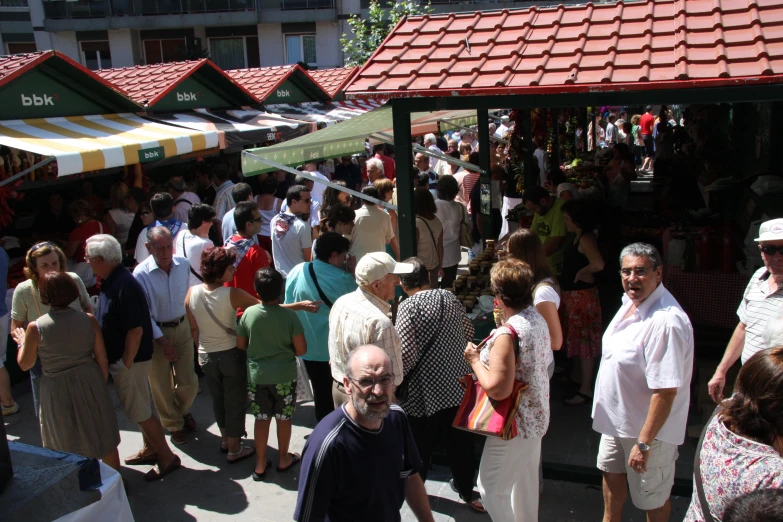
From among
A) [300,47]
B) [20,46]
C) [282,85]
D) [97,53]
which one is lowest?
[282,85]

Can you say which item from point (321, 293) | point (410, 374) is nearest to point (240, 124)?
point (321, 293)

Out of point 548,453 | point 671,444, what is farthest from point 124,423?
point 671,444

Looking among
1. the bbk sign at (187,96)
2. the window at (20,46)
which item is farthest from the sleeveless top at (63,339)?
the window at (20,46)

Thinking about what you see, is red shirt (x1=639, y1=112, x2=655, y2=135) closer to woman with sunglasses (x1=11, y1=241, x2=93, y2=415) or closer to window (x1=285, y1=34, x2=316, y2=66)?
window (x1=285, y1=34, x2=316, y2=66)

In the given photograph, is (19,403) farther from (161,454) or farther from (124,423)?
(161,454)

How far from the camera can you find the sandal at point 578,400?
18.1 feet

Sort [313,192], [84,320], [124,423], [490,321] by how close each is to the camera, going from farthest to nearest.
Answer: [313,192] → [124,423] → [490,321] → [84,320]

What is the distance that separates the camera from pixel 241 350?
16.1ft

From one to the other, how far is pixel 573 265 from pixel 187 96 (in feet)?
24.2

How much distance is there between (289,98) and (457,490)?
417 inches

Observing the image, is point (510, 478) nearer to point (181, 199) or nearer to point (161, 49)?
point (181, 199)

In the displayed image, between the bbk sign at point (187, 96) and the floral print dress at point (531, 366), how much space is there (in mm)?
8248

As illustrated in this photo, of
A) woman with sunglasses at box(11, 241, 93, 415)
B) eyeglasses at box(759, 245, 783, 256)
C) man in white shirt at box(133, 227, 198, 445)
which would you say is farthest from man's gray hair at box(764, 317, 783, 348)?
woman with sunglasses at box(11, 241, 93, 415)

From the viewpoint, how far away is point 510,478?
11.7 feet
